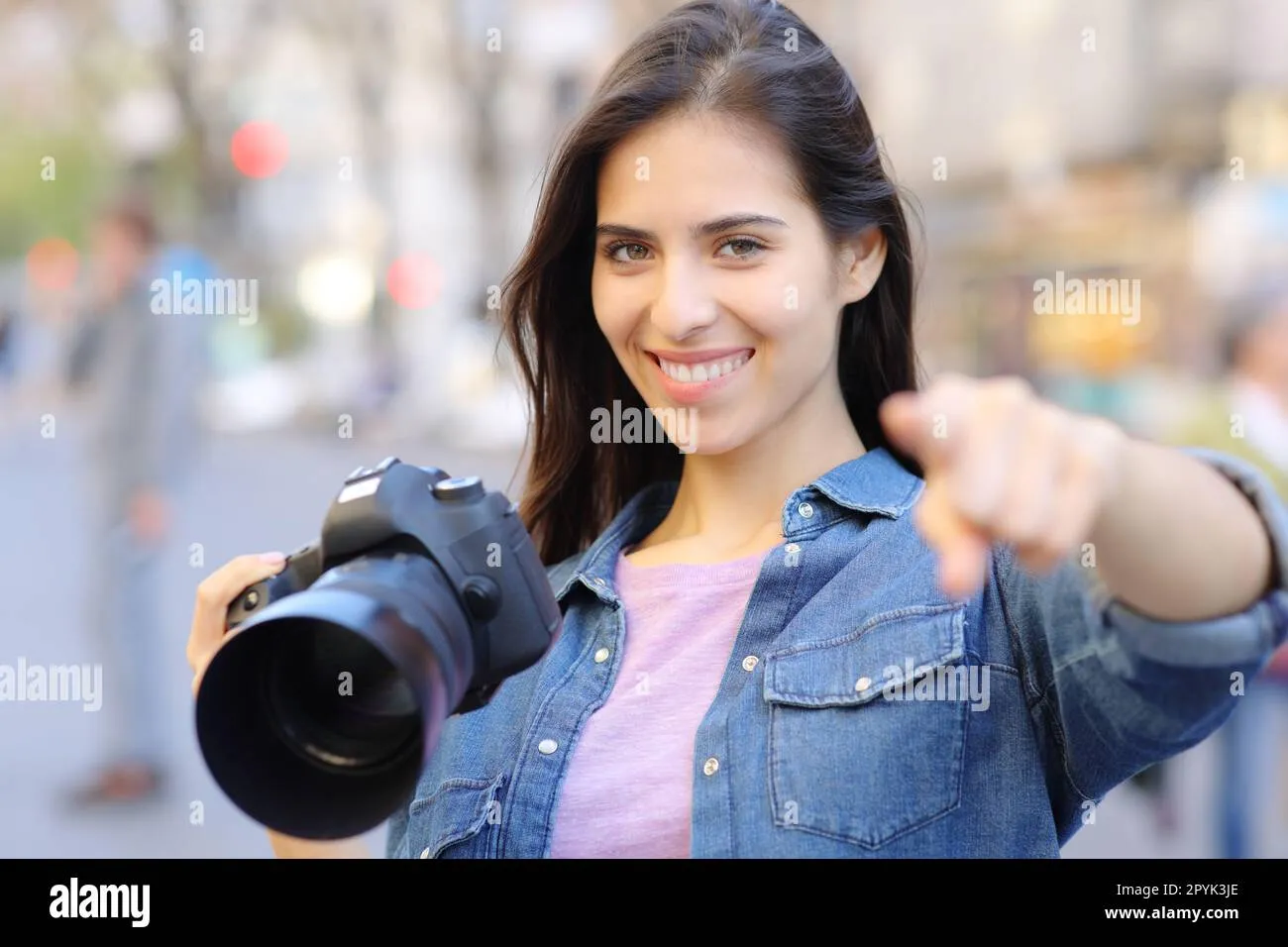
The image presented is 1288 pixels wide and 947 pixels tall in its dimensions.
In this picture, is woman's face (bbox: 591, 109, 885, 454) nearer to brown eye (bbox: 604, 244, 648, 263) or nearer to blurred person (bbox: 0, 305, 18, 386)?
brown eye (bbox: 604, 244, 648, 263)

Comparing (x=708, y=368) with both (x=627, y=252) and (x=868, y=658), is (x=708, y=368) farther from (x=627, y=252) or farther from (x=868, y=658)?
(x=868, y=658)

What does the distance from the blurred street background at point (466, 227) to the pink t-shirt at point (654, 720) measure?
2.45 m

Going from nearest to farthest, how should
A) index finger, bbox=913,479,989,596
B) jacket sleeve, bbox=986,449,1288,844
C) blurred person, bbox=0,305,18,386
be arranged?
index finger, bbox=913,479,989,596, jacket sleeve, bbox=986,449,1288,844, blurred person, bbox=0,305,18,386

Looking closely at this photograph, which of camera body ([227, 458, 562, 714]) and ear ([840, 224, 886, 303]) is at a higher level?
ear ([840, 224, 886, 303])

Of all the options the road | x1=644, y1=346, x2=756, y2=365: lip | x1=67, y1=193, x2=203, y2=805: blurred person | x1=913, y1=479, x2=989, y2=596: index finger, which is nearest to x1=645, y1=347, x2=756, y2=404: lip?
x1=644, y1=346, x2=756, y2=365: lip

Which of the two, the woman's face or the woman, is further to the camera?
the woman's face

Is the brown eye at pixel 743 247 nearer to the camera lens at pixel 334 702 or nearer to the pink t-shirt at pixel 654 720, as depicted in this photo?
the pink t-shirt at pixel 654 720

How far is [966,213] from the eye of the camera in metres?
17.8

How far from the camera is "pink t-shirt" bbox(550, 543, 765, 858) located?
1.78m

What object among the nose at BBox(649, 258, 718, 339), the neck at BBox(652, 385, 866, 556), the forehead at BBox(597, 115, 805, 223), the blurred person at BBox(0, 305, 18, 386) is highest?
the forehead at BBox(597, 115, 805, 223)

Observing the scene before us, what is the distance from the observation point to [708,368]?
195 cm

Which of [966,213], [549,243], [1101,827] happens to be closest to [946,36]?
[966,213]

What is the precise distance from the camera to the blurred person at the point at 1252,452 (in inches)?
155

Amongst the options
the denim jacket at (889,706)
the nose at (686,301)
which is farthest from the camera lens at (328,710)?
the nose at (686,301)
